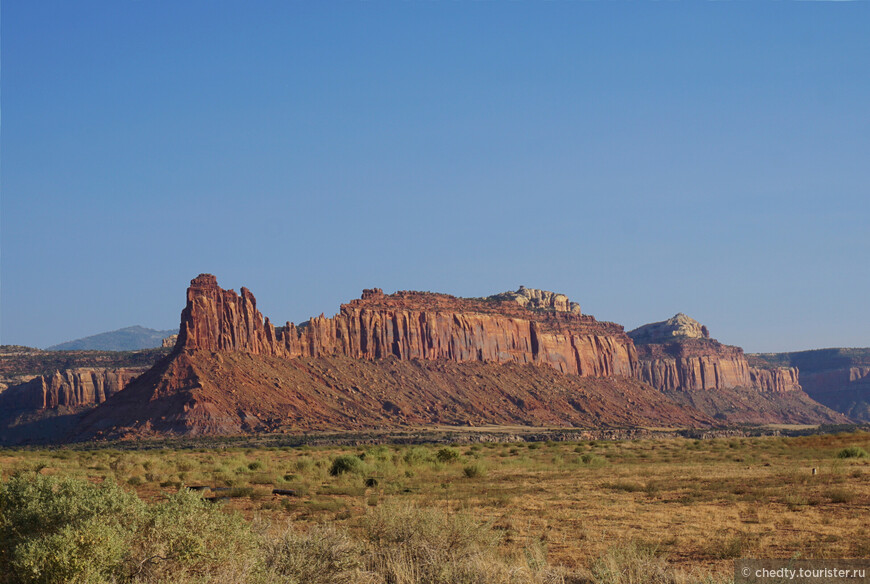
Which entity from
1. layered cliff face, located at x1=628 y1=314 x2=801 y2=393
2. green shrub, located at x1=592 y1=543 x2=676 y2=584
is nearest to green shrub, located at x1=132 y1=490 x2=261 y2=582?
green shrub, located at x1=592 y1=543 x2=676 y2=584

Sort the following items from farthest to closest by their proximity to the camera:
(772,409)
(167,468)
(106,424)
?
1. (772,409)
2. (106,424)
3. (167,468)

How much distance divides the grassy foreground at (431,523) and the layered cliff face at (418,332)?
A: 7799 cm

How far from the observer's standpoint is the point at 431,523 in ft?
39.1

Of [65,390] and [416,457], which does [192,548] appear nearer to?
[416,457]

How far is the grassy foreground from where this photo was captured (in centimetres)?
898

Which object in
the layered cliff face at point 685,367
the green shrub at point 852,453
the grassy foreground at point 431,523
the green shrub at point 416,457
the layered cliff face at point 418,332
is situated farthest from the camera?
the layered cliff face at point 685,367

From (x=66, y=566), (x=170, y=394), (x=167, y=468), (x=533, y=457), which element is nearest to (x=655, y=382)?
(x=170, y=394)

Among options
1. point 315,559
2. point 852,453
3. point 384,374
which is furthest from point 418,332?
point 315,559

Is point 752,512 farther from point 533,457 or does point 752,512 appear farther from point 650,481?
point 533,457

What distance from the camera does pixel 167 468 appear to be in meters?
34.7

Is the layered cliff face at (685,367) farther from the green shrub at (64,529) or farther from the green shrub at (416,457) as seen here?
the green shrub at (64,529)

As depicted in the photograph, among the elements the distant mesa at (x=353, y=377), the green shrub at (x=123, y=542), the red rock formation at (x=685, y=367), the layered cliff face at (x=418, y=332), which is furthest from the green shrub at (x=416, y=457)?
the red rock formation at (x=685, y=367)

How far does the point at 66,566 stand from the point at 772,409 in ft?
635

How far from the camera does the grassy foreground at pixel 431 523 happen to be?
8.98 meters
